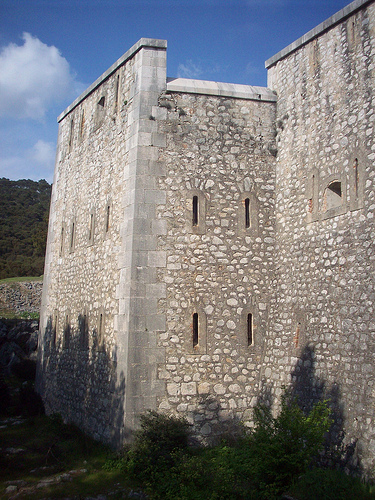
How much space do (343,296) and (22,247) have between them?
4693 cm

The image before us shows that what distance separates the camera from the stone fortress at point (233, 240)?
870 centimetres

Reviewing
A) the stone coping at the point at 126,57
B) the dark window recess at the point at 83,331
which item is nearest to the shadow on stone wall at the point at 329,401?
the dark window recess at the point at 83,331

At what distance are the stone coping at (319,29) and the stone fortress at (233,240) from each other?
0.10ft

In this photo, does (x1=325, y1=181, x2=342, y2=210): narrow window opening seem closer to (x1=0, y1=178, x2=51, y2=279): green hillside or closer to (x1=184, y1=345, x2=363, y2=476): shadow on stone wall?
(x1=184, y1=345, x2=363, y2=476): shadow on stone wall

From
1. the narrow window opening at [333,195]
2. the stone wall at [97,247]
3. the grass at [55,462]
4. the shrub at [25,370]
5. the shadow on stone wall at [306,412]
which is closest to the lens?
the shadow on stone wall at [306,412]

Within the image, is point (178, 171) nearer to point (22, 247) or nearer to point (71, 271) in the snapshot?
point (71, 271)

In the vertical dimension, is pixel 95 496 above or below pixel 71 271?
below

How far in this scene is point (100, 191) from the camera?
12.4 meters

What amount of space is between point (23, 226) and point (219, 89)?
49376 mm

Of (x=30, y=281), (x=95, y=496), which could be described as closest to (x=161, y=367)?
(x=95, y=496)

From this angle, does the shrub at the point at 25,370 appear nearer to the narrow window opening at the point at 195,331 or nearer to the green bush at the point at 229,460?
the green bush at the point at 229,460

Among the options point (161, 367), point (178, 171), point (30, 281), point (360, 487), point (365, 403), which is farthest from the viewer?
point (30, 281)

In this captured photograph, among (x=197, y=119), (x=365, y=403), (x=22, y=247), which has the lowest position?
(x=365, y=403)

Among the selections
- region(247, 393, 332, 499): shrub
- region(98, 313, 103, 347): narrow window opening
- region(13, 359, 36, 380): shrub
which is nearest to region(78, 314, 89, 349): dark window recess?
region(98, 313, 103, 347): narrow window opening
